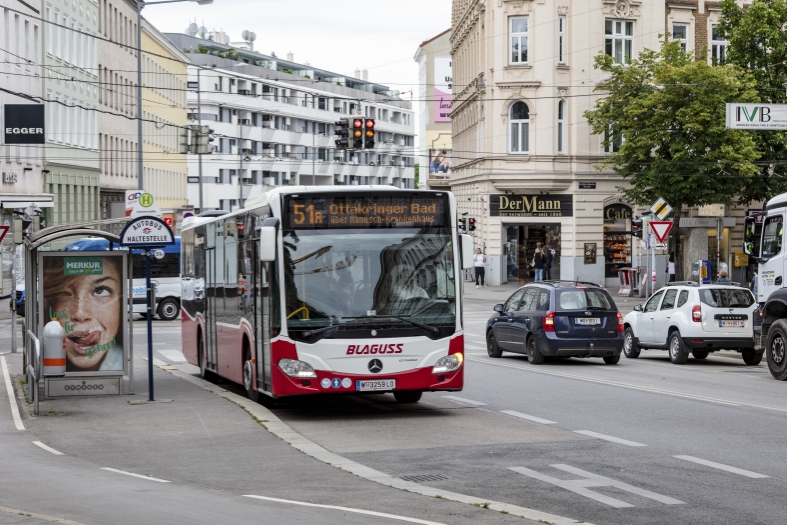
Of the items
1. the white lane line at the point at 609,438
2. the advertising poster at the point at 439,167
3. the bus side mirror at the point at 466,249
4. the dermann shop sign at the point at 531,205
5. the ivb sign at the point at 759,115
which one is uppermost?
the advertising poster at the point at 439,167

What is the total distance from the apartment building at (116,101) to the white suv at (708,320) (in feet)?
178

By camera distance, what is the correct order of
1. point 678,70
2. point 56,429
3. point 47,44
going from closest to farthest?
point 56,429 < point 678,70 < point 47,44

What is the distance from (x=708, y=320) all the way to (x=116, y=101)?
6308cm

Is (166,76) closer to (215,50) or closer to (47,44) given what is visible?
(215,50)

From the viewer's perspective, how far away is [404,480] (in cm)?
1081

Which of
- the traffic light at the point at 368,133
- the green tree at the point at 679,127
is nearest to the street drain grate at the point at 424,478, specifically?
the traffic light at the point at 368,133

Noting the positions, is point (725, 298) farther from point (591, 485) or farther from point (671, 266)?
point (671, 266)

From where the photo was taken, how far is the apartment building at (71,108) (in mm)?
66000

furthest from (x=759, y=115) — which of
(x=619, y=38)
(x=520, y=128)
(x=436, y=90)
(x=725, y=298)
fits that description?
(x=436, y=90)

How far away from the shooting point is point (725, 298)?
26.2 meters

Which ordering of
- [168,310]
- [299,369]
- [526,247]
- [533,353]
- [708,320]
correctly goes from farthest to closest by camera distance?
1. [526,247]
2. [168,310]
3. [708,320]
4. [533,353]
5. [299,369]

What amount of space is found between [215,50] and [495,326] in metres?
101

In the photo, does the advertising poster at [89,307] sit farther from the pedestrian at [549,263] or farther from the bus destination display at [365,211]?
the pedestrian at [549,263]

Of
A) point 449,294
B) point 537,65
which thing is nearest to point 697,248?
point 537,65
